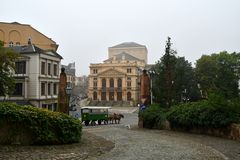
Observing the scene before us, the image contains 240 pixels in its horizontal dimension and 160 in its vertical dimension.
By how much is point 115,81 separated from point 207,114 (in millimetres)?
90081

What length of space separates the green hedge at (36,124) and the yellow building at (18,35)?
159 feet

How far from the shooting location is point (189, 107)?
2247 centimetres

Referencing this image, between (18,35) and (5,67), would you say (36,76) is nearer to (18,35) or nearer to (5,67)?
(5,67)

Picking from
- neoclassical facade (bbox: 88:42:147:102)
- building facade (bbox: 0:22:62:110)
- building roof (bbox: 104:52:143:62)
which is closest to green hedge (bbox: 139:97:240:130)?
building facade (bbox: 0:22:62:110)

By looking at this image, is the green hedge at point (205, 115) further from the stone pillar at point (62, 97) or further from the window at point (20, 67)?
the window at point (20, 67)

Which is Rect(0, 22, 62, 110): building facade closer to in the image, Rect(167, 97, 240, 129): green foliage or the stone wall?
Rect(167, 97, 240, 129): green foliage

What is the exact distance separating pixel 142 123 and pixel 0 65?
623 inches

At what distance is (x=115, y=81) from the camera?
110m

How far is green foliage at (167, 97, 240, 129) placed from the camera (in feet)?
62.0

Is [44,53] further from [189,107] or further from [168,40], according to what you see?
[189,107]

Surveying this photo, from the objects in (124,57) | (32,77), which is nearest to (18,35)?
(32,77)

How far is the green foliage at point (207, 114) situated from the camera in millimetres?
18911

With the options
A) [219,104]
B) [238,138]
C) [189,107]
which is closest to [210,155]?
[238,138]

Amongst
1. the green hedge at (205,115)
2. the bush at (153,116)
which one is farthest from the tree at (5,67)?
the green hedge at (205,115)
